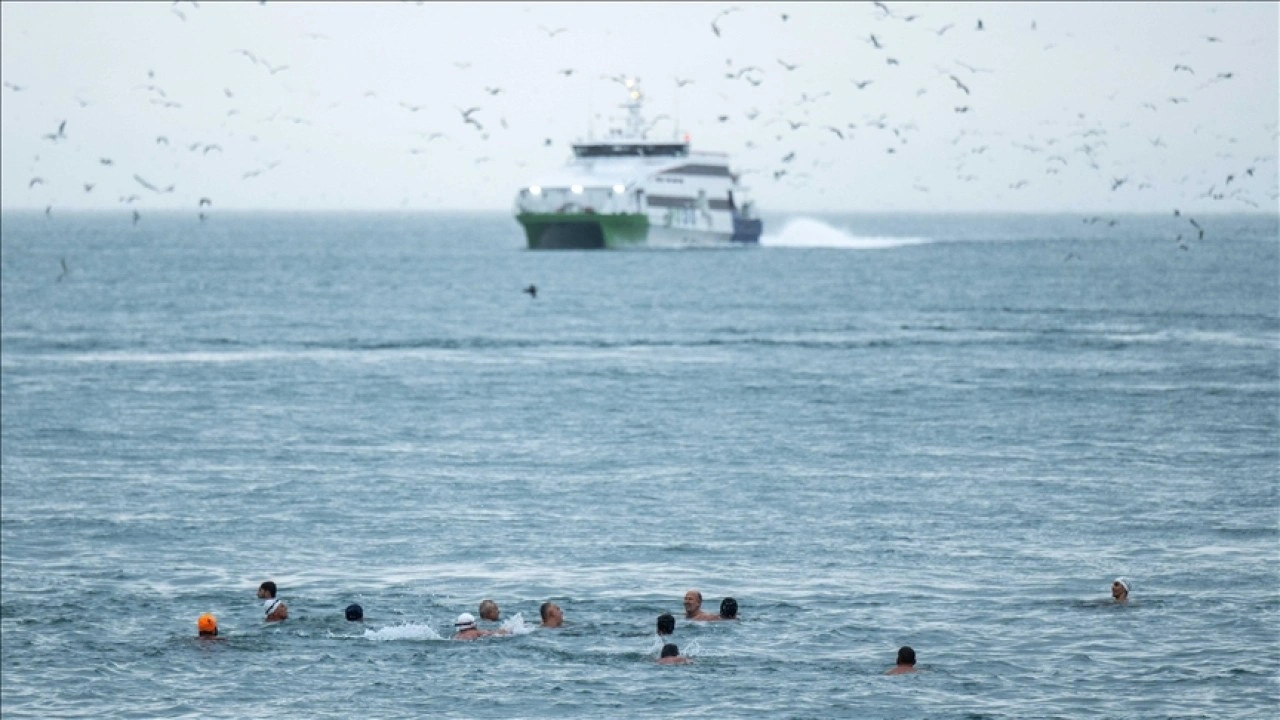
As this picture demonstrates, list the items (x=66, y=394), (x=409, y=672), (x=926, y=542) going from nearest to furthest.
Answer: (x=409, y=672), (x=926, y=542), (x=66, y=394)

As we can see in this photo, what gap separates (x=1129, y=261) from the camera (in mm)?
152375

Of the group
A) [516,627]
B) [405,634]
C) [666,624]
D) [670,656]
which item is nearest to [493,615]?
[516,627]

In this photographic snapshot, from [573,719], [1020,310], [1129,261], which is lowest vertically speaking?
[573,719]

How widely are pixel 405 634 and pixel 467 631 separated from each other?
3.41 ft

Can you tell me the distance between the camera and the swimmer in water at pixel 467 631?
86.8 ft

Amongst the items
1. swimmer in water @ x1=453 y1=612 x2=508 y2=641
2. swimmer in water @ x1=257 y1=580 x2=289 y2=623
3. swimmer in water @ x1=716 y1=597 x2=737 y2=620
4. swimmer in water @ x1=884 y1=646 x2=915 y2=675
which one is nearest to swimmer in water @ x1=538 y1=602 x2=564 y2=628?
swimmer in water @ x1=453 y1=612 x2=508 y2=641

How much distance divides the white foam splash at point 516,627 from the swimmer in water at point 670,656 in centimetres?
268

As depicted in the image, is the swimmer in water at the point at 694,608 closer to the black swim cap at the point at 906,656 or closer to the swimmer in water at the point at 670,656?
the swimmer in water at the point at 670,656

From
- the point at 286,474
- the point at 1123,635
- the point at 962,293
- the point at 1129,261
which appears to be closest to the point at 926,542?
the point at 1123,635

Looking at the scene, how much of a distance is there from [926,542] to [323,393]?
3224cm

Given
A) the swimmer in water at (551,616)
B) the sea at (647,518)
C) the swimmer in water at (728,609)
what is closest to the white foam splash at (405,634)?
the sea at (647,518)

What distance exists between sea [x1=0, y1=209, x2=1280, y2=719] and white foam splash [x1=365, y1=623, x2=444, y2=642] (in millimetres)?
67

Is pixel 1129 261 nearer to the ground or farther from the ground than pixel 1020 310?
farther from the ground

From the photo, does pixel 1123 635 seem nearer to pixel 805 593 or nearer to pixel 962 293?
pixel 805 593
